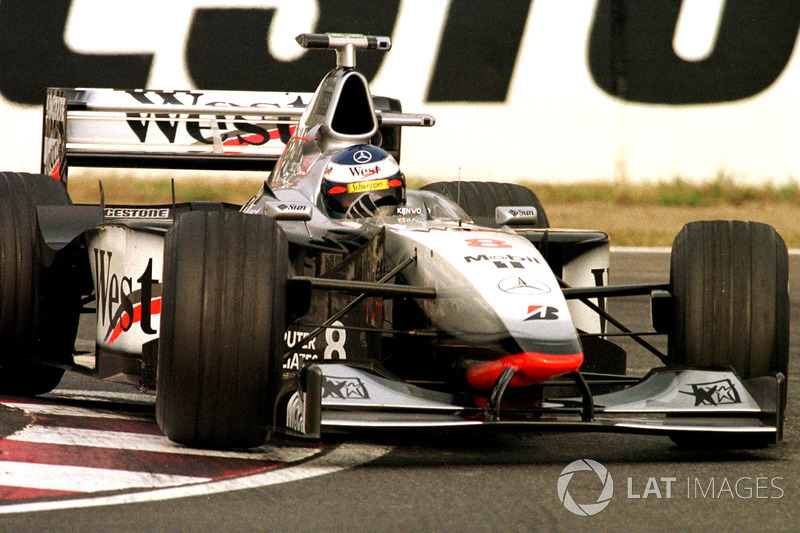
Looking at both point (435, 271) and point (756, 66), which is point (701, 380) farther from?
point (756, 66)

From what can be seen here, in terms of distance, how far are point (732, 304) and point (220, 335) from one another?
1.99 meters

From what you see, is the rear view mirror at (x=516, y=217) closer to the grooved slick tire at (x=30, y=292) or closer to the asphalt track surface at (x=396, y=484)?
the asphalt track surface at (x=396, y=484)

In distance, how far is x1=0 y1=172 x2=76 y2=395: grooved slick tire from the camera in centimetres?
573

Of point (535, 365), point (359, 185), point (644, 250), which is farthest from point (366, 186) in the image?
point (644, 250)

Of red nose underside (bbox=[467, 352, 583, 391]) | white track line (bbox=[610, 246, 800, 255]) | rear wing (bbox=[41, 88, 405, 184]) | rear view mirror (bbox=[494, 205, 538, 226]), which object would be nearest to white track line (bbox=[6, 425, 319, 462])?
red nose underside (bbox=[467, 352, 583, 391])

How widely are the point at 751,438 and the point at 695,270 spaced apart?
681 mm

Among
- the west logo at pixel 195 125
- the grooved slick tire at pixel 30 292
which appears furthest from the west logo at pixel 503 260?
the west logo at pixel 195 125

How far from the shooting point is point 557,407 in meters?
4.55

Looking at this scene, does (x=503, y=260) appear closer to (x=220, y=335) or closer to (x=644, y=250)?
(x=220, y=335)

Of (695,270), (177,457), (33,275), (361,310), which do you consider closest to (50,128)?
(33,275)

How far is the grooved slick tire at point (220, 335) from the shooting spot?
428 cm

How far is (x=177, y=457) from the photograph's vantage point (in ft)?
14.2

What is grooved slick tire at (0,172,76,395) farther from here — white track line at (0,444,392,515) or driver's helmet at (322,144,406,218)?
white track line at (0,444,392,515)

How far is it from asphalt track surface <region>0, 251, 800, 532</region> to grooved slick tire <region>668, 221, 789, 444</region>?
370 millimetres
